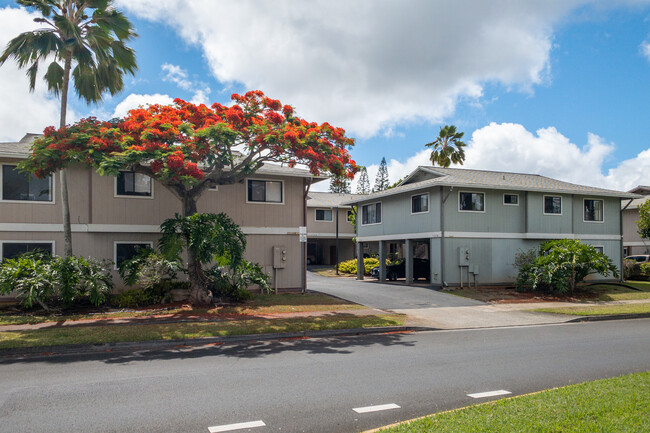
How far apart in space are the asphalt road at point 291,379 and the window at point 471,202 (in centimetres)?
1242

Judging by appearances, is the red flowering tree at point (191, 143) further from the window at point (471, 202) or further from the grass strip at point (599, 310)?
the window at point (471, 202)

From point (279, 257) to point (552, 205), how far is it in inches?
610

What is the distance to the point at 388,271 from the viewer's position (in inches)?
1139

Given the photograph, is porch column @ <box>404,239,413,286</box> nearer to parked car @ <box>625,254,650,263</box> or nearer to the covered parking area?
the covered parking area

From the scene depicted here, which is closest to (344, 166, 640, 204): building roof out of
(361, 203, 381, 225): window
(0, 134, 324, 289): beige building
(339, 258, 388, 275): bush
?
(361, 203, 381, 225): window

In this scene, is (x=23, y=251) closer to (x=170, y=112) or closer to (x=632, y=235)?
(x=170, y=112)

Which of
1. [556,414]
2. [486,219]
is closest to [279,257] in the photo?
[486,219]

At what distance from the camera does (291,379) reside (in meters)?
7.71

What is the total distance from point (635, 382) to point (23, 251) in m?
17.3

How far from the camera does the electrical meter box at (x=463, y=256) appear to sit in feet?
76.4

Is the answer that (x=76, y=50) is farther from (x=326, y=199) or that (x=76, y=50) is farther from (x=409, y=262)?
(x=326, y=199)

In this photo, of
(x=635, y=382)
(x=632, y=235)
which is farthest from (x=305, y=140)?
(x=632, y=235)

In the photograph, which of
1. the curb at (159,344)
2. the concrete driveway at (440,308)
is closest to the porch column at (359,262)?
the concrete driveway at (440,308)

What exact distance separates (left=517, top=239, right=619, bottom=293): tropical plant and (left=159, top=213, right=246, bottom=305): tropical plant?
44.7 feet
